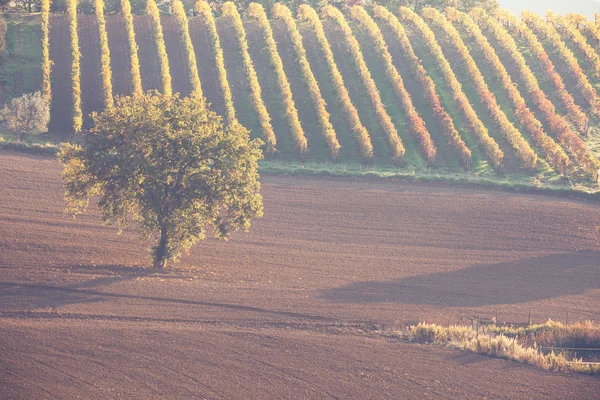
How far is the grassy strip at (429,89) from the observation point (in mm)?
74750

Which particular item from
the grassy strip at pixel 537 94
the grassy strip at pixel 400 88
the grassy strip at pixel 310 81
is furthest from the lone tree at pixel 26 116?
the grassy strip at pixel 537 94

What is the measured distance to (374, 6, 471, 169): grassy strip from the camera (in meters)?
74.8

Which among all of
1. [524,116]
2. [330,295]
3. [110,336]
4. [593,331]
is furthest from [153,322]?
[524,116]

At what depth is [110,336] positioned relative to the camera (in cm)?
3541

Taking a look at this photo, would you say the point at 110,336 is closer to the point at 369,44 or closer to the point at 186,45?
the point at 186,45

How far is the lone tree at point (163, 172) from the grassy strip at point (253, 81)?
28.0 m

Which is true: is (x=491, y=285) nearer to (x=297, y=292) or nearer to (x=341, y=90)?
(x=297, y=292)

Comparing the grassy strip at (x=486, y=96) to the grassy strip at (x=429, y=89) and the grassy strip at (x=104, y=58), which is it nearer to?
the grassy strip at (x=429, y=89)

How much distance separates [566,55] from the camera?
95.8 m

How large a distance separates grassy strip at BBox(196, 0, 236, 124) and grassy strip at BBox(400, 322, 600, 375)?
43.5m

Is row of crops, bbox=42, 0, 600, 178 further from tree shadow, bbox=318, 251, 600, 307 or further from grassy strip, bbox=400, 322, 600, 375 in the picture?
grassy strip, bbox=400, 322, 600, 375

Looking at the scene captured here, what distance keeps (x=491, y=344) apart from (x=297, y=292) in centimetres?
1243

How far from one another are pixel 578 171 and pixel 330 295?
127ft

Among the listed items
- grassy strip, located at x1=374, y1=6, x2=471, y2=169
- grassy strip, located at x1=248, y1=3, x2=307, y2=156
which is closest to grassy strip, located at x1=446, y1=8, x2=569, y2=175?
grassy strip, located at x1=374, y1=6, x2=471, y2=169
